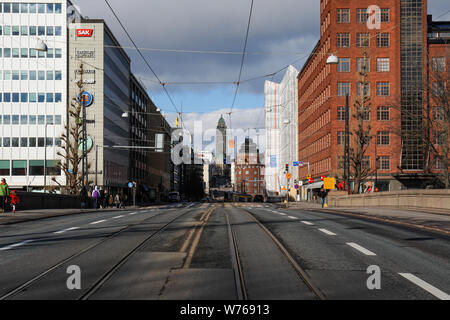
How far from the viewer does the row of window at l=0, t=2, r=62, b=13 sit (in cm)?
6806

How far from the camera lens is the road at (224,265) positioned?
6625mm

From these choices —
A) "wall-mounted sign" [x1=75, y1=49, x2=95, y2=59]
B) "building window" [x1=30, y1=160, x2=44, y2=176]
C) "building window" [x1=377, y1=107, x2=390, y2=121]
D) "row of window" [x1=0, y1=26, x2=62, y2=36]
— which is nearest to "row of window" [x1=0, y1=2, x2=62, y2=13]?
"row of window" [x1=0, y1=26, x2=62, y2=36]

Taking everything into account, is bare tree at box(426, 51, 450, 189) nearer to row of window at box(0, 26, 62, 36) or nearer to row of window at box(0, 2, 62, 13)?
row of window at box(0, 26, 62, 36)

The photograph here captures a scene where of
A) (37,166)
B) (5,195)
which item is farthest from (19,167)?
(5,195)

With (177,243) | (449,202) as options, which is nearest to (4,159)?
(449,202)

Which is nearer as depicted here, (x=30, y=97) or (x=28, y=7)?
(x=28, y=7)

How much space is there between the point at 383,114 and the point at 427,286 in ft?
227

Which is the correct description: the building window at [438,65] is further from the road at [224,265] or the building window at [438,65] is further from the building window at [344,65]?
the road at [224,265]

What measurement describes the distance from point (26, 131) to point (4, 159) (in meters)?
4.66

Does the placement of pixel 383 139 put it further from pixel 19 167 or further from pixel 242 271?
pixel 242 271

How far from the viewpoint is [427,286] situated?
709 centimetres

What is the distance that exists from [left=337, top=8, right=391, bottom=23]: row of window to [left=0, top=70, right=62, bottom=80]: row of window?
→ 39791 millimetres

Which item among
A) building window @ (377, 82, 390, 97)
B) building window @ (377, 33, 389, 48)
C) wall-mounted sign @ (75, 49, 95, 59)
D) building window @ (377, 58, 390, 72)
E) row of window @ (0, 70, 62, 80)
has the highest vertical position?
building window @ (377, 33, 389, 48)
